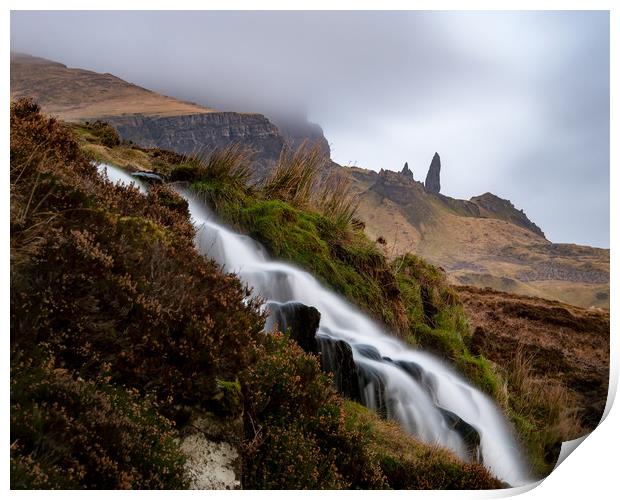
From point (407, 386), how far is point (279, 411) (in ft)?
5.27

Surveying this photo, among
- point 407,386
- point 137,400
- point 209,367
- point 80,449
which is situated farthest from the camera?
point 407,386

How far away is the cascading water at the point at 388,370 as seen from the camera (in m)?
Answer: 4.93

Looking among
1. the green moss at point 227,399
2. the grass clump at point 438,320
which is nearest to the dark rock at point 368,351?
the grass clump at point 438,320

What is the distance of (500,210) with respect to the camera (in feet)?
21.6

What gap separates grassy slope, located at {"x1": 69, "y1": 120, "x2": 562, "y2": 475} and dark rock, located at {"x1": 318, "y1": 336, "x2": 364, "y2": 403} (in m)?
1.10

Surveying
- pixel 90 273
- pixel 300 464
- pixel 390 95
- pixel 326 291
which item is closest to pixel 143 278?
pixel 90 273

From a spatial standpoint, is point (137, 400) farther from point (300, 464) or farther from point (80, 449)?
point (300, 464)

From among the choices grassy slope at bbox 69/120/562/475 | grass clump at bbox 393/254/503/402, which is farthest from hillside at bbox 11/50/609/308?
grassy slope at bbox 69/120/562/475

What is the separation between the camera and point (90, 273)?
3396 millimetres

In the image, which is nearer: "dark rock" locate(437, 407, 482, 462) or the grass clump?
"dark rock" locate(437, 407, 482, 462)

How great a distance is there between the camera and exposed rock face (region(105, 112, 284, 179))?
5875 mm

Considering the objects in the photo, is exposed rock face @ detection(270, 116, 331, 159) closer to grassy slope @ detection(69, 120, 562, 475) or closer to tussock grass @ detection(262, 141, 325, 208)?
tussock grass @ detection(262, 141, 325, 208)

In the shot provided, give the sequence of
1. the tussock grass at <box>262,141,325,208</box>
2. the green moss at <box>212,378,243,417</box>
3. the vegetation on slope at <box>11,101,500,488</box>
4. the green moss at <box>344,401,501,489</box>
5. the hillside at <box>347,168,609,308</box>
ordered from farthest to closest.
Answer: the tussock grass at <box>262,141,325,208</box>
the hillside at <box>347,168,609,308</box>
the green moss at <box>344,401,501,489</box>
the green moss at <box>212,378,243,417</box>
the vegetation on slope at <box>11,101,500,488</box>

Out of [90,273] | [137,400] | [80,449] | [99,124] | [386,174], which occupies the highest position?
[386,174]
